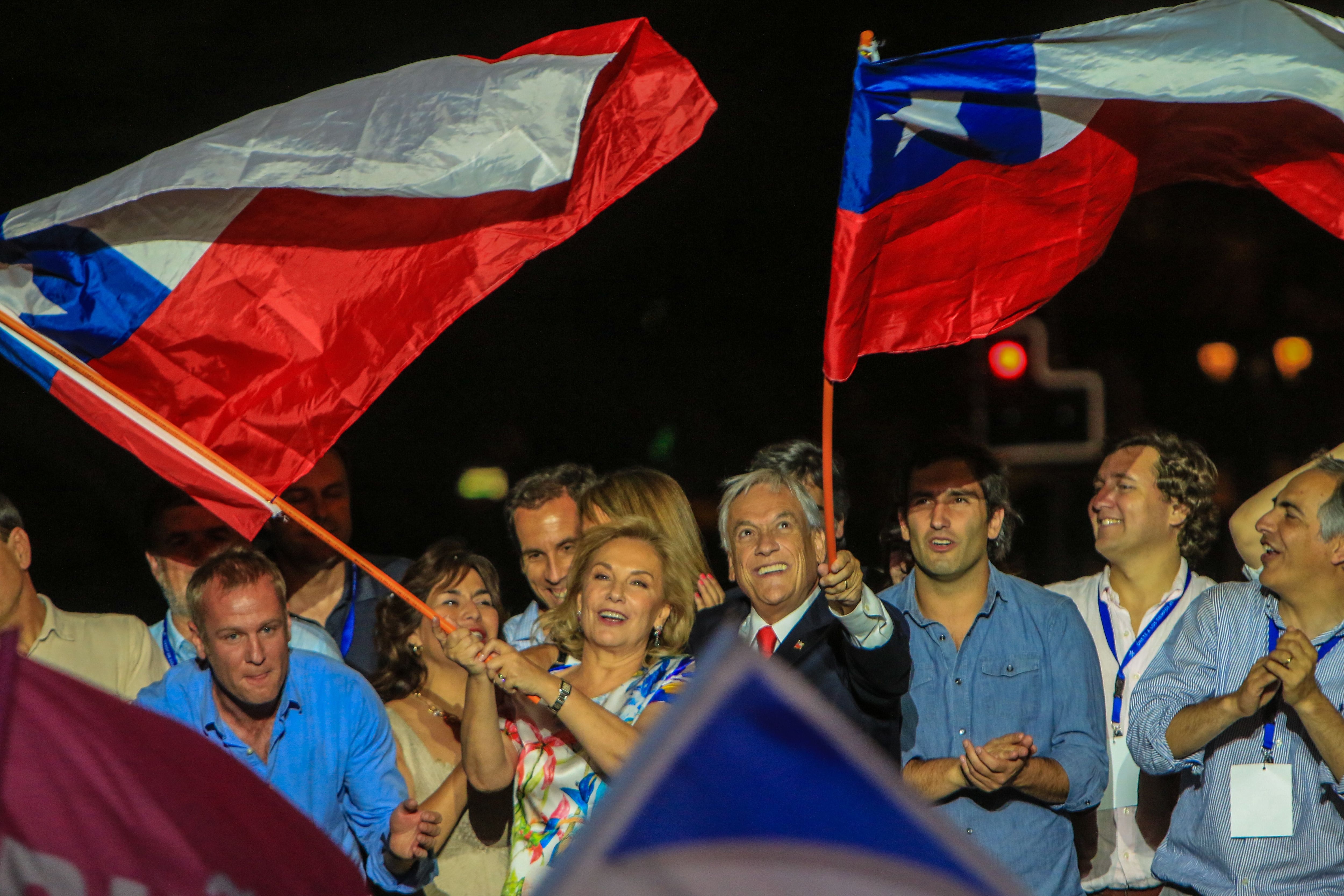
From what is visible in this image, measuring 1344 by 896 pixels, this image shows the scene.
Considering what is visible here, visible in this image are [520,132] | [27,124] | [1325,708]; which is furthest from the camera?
[27,124]

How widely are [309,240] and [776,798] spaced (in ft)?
9.19

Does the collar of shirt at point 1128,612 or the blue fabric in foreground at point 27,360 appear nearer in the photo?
the blue fabric in foreground at point 27,360

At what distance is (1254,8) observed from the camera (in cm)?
347

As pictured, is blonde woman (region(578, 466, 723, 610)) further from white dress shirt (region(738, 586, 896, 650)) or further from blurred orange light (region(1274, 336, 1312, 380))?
blurred orange light (region(1274, 336, 1312, 380))

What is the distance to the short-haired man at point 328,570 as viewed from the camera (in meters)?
4.71

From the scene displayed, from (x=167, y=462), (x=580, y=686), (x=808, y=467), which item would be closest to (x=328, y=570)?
(x=167, y=462)

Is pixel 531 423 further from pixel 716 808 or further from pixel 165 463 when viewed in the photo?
Result: pixel 716 808

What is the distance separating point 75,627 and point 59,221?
4.24 ft

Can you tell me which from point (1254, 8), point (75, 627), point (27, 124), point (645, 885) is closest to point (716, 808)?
point (645, 885)

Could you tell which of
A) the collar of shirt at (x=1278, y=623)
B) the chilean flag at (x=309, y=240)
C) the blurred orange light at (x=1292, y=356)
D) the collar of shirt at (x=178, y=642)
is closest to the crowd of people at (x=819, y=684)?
the collar of shirt at (x=1278, y=623)

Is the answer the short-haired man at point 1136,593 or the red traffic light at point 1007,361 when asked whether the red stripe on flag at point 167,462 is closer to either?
the short-haired man at point 1136,593

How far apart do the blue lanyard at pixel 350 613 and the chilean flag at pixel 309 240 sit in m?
1.31

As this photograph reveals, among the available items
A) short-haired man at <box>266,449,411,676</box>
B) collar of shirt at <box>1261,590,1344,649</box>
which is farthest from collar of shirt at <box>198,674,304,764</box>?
collar of shirt at <box>1261,590,1344,649</box>

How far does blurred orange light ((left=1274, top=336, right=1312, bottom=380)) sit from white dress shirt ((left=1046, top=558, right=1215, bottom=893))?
14.3ft
